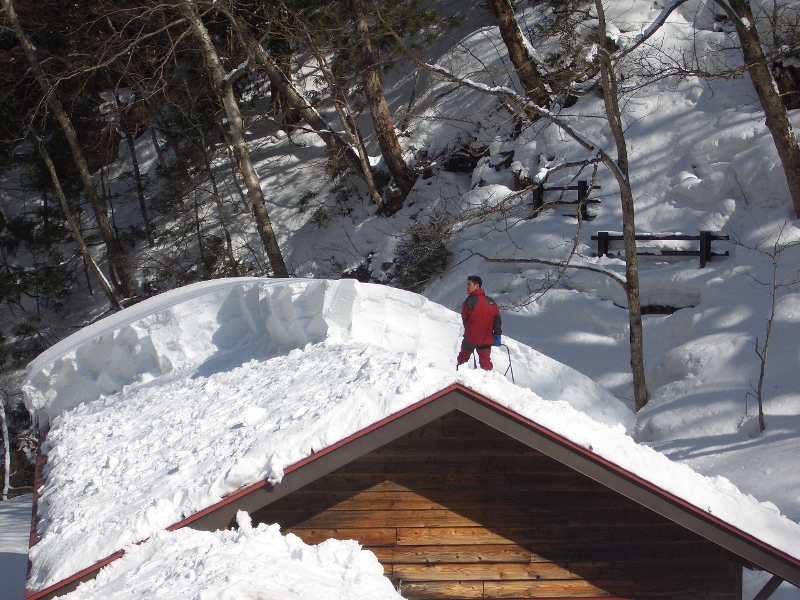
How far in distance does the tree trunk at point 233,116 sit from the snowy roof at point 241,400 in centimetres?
440

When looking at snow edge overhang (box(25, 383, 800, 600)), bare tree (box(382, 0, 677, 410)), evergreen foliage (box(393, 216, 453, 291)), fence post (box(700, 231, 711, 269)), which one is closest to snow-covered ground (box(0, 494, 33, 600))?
snow edge overhang (box(25, 383, 800, 600))

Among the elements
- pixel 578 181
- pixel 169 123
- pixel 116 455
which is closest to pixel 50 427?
pixel 116 455

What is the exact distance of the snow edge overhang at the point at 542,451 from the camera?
403cm

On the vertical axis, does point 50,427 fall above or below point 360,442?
below

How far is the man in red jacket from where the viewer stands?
27.5 ft

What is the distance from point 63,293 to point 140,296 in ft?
9.68

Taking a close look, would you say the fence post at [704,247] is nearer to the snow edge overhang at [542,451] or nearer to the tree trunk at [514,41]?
the tree trunk at [514,41]

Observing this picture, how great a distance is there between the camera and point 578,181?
580 inches

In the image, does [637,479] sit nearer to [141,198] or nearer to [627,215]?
[627,215]

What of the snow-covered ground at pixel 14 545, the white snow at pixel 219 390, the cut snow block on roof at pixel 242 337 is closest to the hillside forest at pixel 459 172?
the cut snow block on roof at pixel 242 337

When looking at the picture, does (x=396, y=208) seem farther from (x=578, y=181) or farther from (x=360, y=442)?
(x=360, y=442)

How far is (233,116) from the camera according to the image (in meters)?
13.9

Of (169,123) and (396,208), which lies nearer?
(396,208)

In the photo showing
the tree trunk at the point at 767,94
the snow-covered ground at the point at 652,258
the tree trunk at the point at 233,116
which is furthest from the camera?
the tree trunk at the point at 233,116
